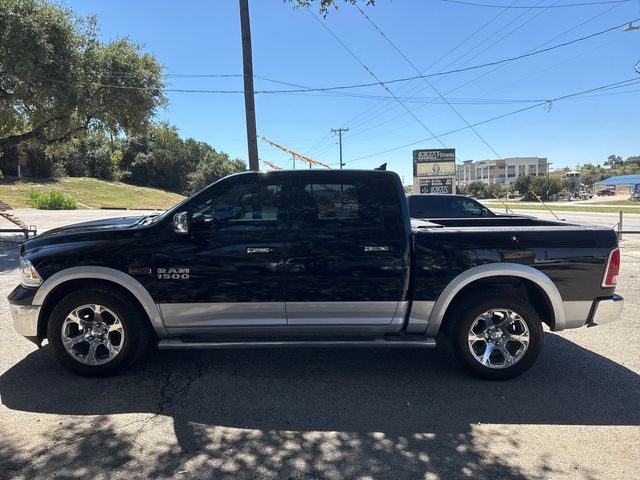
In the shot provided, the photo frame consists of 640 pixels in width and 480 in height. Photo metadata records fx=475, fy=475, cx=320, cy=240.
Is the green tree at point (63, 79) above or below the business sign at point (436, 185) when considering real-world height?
above

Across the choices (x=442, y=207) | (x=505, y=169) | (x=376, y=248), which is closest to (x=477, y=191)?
(x=505, y=169)

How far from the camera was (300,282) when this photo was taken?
423 cm

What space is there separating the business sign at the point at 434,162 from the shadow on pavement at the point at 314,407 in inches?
751

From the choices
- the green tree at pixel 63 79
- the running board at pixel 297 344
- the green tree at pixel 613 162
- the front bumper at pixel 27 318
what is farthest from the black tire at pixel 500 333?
the green tree at pixel 613 162

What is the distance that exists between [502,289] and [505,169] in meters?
155

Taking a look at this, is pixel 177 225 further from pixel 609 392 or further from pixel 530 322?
pixel 609 392

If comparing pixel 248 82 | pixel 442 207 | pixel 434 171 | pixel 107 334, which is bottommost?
pixel 107 334

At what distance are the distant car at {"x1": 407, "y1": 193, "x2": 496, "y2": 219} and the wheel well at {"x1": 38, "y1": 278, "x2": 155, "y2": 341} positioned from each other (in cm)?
929

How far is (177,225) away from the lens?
4.24 m

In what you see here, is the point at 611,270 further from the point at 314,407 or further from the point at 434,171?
the point at 434,171

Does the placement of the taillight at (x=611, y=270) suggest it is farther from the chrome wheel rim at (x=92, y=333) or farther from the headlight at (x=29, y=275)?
the headlight at (x=29, y=275)

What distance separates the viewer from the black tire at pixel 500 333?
4.27 meters

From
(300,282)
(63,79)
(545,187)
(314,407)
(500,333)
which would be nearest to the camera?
(314,407)

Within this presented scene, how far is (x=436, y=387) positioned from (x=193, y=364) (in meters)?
2.33
